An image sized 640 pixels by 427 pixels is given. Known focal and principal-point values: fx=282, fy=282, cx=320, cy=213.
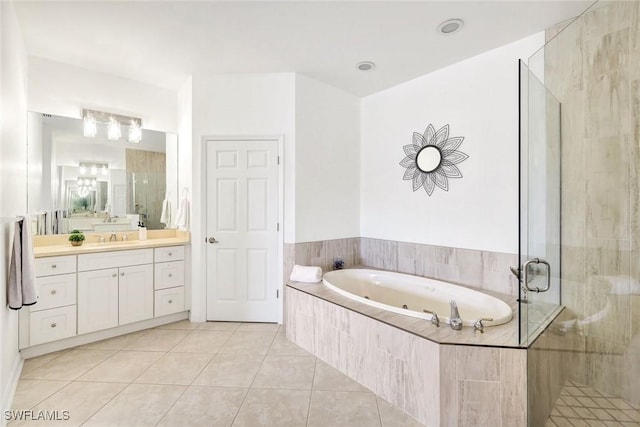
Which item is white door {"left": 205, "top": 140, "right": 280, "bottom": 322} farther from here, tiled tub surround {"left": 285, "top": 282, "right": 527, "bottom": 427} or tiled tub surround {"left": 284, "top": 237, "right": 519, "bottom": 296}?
tiled tub surround {"left": 285, "top": 282, "right": 527, "bottom": 427}

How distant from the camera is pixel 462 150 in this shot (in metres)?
2.69

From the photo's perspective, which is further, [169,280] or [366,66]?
[169,280]

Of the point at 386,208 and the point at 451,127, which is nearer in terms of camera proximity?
the point at 451,127

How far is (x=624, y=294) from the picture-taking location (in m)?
1.68

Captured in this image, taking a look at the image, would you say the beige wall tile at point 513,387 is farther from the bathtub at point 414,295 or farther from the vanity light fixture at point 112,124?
the vanity light fixture at point 112,124

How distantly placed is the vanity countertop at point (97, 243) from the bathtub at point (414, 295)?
5.91ft

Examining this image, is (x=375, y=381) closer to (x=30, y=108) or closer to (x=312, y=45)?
(x=312, y=45)

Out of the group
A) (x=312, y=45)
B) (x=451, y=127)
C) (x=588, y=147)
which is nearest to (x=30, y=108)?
(x=312, y=45)

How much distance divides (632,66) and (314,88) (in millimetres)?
2486

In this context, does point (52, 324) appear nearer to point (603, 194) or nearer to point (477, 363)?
point (477, 363)

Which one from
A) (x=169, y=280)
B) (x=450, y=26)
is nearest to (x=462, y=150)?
(x=450, y=26)

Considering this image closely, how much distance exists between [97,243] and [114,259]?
441mm

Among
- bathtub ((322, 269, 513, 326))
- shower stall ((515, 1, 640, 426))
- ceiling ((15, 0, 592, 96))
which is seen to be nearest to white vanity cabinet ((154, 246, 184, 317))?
bathtub ((322, 269, 513, 326))

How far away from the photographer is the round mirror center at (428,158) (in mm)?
2871
